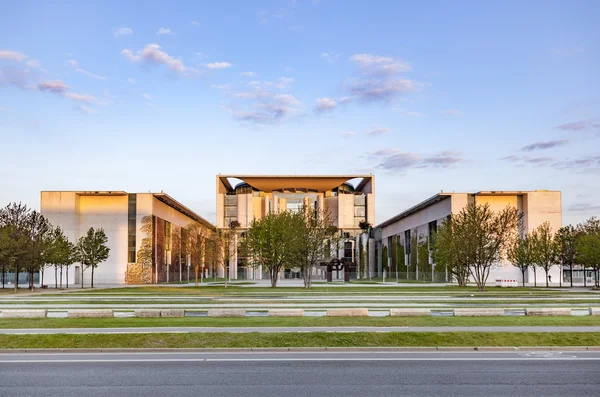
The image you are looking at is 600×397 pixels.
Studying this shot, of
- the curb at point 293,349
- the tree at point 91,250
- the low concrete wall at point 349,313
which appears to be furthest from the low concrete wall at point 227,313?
the tree at point 91,250

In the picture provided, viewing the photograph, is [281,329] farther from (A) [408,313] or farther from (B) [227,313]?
(A) [408,313]

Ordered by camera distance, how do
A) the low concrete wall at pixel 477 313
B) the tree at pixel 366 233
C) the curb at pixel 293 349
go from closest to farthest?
the curb at pixel 293 349
the low concrete wall at pixel 477 313
the tree at pixel 366 233

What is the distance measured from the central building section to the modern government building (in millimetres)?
204

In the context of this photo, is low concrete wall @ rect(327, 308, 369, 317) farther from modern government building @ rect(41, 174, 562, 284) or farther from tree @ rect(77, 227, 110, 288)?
modern government building @ rect(41, 174, 562, 284)

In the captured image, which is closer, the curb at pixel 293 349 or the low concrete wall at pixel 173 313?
the curb at pixel 293 349

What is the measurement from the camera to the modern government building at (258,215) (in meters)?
86.8

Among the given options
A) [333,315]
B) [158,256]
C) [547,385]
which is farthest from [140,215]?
[547,385]

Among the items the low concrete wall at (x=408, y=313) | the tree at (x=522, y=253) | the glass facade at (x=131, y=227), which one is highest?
the glass facade at (x=131, y=227)

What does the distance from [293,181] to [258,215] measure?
10270mm

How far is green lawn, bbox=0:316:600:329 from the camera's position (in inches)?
866

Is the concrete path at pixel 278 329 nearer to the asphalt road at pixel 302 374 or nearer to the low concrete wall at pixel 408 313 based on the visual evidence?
the asphalt road at pixel 302 374

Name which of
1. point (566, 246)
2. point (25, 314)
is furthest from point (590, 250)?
point (25, 314)

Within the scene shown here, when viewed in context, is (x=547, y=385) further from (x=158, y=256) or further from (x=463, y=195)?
(x=158, y=256)

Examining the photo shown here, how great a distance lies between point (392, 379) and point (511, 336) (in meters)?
6.92
